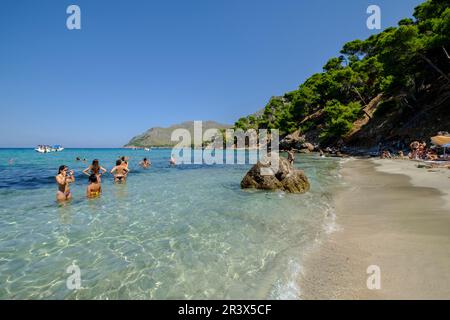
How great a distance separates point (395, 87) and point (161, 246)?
51086mm

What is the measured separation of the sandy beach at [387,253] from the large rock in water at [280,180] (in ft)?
11.1

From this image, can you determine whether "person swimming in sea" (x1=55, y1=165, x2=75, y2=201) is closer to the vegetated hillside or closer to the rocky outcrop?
the vegetated hillside

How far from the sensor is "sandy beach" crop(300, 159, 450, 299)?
383 centimetres

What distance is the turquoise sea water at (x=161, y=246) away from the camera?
172 inches

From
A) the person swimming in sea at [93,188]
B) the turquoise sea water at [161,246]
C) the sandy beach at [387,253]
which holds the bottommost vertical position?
the turquoise sea water at [161,246]

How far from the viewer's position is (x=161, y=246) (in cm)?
617

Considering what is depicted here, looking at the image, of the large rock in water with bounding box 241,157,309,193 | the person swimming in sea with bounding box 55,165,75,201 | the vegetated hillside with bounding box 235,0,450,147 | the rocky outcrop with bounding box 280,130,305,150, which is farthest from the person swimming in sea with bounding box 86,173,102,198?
the rocky outcrop with bounding box 280,130,305,150

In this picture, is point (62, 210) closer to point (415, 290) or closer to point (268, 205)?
point (268, 205)

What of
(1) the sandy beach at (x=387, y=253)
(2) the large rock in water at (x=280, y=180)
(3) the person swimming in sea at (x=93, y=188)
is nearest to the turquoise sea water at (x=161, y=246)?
(1) the sandy beach at (x=387, y=253)

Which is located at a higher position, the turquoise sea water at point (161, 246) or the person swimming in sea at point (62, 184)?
the person swimming in sea at point (62, 184)

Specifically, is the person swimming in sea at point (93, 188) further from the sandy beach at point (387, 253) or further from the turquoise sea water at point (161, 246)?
the sandy beach at point (387, 253)

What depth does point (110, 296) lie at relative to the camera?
13.6ft

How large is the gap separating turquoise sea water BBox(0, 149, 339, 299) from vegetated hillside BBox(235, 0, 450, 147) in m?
31.1
